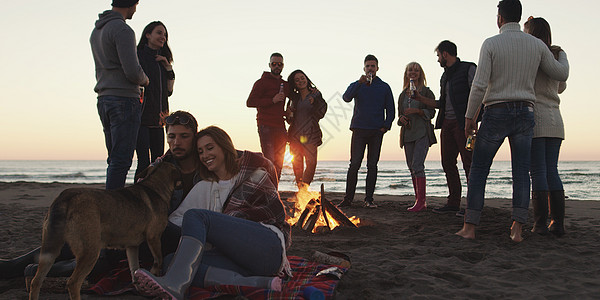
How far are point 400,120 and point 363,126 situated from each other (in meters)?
0.67

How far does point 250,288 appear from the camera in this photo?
8.95 feet

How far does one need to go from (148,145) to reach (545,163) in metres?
4.44

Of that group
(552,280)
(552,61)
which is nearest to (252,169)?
(552,280)

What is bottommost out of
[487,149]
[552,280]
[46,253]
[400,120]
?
[552,280]

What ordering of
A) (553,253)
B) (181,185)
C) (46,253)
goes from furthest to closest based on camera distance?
(553,253), (181,185), (46,253)

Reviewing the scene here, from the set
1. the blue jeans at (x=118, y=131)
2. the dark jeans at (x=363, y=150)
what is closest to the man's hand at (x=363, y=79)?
the dark jeans at (x=363, y=150)

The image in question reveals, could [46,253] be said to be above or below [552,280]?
above

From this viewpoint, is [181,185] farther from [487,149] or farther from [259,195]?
[487,149]

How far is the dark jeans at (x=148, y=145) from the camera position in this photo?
4703 millimetres

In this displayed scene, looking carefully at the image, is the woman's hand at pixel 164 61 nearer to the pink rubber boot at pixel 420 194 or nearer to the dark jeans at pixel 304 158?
the dark jeans at pixel 304 158

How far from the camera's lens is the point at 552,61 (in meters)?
4.43

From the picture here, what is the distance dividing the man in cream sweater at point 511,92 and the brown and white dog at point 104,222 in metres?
3.17

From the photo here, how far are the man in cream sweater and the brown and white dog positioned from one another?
125 inches

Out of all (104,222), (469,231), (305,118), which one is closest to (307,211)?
(469,231)
